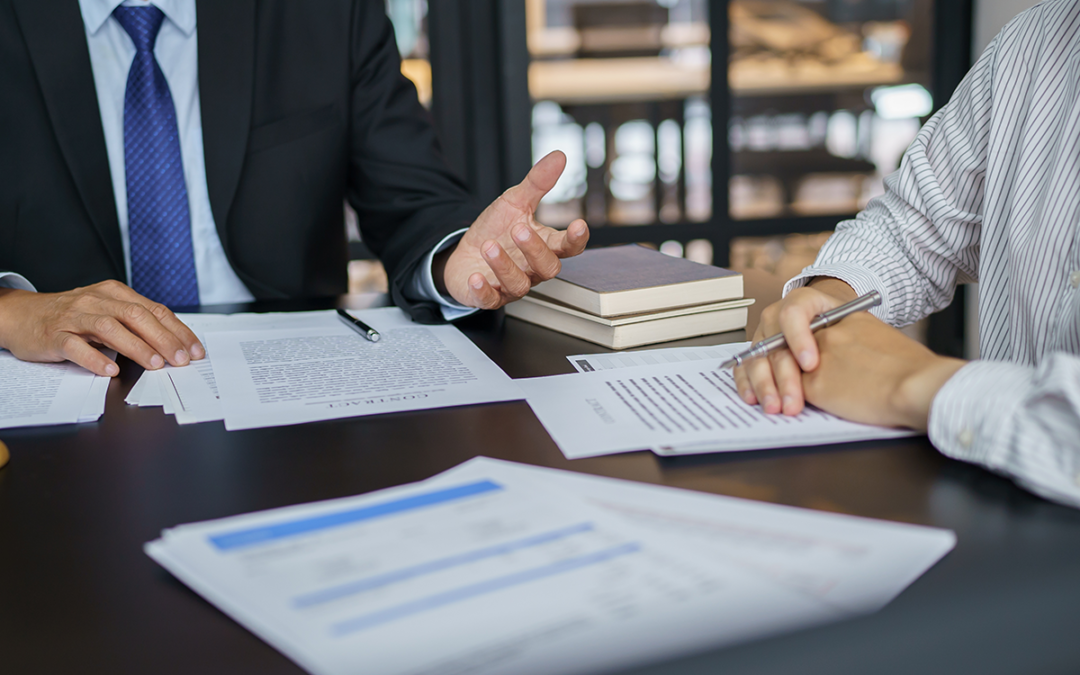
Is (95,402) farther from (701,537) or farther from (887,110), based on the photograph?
(887,110)

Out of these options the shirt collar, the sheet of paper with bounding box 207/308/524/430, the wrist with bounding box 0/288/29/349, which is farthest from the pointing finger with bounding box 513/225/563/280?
the shirt collar

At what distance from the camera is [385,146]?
1497 millimetres

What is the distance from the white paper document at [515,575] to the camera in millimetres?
346

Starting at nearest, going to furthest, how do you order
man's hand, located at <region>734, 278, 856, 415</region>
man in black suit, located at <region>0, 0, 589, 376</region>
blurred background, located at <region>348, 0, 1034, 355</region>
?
1. man's hand, located at <region>734, 278, 856, 415</region>
2. man in black suit, located at <region>0, 0, 589, 376</region>
3. blurred background, located at <region>348, 0, 1034, 355</region>

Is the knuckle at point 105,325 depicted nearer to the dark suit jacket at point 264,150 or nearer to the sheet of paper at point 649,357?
the dark suit jacket at point 264,150

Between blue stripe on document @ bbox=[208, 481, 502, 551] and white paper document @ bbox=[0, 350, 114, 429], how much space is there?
14.6 inches

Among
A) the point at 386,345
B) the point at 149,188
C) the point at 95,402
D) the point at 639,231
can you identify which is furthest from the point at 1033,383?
the point at 639,231

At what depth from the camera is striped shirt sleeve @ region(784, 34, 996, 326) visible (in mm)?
996

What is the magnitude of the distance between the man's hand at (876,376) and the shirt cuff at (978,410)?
0.02 m

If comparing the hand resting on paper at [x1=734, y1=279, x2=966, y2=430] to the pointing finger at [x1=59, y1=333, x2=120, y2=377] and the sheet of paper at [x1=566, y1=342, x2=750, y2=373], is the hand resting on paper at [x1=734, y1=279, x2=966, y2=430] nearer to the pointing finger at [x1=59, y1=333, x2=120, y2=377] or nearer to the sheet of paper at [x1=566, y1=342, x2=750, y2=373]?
the sheet of paper at [x1=566, y1=342, x2=750, y2=373]

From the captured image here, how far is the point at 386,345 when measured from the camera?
92cm

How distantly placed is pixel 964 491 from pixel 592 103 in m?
2.40

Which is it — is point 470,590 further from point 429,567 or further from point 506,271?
point 506,271

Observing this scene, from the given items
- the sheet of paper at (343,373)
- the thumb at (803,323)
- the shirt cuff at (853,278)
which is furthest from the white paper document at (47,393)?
the shirt cuff at (853,278)
